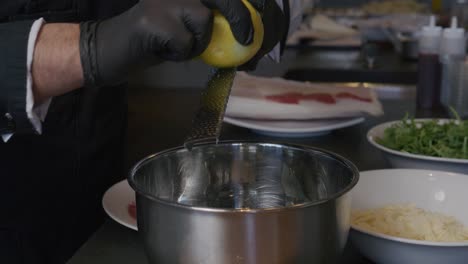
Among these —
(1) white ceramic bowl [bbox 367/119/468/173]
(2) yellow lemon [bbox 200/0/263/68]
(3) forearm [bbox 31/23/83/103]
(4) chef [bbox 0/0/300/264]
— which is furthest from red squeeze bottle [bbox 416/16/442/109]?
(3) forearm [bbox 31/23/83/103]

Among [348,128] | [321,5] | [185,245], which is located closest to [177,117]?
[348,128]

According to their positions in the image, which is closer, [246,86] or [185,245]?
[185,245]

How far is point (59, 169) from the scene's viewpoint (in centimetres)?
137

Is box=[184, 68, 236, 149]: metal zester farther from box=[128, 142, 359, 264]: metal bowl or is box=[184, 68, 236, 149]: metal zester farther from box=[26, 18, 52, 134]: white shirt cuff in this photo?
box=[26, 18, 52, 134]: white shirt cuff

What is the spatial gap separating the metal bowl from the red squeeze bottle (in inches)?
43.7

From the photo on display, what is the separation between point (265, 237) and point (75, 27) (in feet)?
1.43

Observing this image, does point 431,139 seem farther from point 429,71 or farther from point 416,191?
point 429,71

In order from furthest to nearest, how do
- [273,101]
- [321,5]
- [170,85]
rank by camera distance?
[321,5]
[170,85]
[273,101]

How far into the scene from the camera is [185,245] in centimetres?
73


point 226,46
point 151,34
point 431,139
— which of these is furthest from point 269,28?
point 431,139

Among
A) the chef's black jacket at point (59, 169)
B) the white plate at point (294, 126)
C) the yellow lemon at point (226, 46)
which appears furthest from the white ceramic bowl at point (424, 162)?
the chef's black jacket at point (59, 169)

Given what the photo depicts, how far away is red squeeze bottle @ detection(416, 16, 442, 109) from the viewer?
192 cm

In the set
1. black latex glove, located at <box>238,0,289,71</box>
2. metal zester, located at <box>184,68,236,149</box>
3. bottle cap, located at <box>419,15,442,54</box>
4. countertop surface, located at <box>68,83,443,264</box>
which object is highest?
black latex glove, located at <box>238,0,289,71</box>

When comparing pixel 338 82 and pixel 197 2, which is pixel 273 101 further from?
pixel 338 82
